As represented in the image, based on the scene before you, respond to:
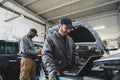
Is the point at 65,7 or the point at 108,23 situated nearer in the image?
the point at 65,7

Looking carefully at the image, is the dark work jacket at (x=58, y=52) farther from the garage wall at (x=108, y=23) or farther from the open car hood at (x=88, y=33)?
the garage wall at (x=108, y=23)

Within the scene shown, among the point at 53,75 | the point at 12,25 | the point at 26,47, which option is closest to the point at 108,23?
the point at 12,25

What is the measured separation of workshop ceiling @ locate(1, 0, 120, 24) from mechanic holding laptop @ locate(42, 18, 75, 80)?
7398 mm

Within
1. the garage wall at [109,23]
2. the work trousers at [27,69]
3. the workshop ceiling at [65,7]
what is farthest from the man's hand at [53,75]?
the garage wall at [109,23]

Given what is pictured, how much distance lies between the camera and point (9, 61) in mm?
4641

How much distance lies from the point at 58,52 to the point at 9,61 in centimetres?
317

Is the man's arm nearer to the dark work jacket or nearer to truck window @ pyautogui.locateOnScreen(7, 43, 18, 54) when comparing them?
the dark work jacket

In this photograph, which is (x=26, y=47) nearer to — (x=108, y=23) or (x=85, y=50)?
(x=85, y=50)

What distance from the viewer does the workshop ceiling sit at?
931 cm

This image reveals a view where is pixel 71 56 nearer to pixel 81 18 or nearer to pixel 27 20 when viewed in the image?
pixel 27 20

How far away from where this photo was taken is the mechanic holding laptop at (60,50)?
5.82 ft

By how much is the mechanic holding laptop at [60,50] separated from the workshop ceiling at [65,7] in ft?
24.3

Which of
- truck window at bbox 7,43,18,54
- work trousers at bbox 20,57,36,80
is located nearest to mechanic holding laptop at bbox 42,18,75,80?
work trousers at bbox 20,57,36,80

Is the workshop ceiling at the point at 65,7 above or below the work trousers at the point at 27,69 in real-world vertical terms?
above
